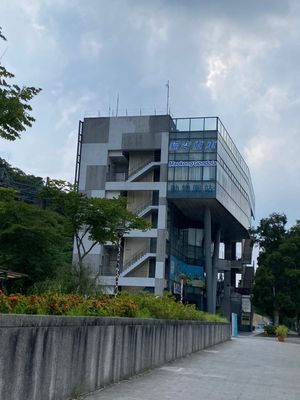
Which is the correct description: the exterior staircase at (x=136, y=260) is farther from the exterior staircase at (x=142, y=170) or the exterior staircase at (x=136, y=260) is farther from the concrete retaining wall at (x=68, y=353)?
the concrete retaining wall at (x=68, y=353)

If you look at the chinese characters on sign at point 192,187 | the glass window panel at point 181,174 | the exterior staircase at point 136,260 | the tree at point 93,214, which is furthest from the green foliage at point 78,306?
the glass window panel at point 181,174

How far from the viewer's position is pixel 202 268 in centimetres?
7388

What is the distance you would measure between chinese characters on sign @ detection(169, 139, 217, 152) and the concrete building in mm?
117

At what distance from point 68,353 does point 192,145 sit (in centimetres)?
5625

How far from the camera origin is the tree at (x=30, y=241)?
35344 mm

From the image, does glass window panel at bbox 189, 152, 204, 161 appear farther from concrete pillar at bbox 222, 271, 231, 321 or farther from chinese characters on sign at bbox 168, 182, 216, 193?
concrete pillar at bbox 222, 271, 231, 321

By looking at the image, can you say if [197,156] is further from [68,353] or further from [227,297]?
A: [68,353]

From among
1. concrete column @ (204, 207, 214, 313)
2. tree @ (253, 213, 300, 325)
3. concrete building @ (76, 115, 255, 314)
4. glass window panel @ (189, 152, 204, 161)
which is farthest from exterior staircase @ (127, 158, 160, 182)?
tree @ (253, 213, 300, 325)

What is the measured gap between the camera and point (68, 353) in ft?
23.3

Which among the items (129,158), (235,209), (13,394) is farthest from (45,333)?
(235,209)

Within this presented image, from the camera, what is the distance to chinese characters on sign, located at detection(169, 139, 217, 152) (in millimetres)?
61338

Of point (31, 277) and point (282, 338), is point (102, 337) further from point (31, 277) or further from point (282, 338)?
point (282, 338)

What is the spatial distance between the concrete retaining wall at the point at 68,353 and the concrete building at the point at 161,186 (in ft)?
162

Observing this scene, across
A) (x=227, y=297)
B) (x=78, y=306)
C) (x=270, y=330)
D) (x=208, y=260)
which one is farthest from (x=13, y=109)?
(x=227, y=297)
